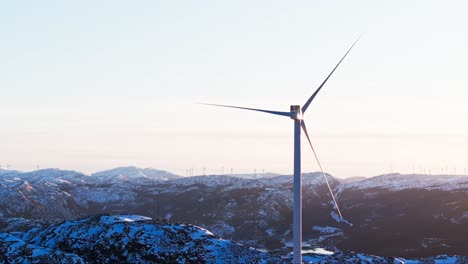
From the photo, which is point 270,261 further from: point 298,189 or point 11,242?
point 298,189

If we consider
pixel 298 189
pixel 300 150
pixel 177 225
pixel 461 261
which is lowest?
pixel 461 261

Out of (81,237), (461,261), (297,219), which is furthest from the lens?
(461,261)

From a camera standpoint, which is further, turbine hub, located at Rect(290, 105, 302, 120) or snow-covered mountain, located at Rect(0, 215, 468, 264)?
snow-covered mountain, located at Rect(0, 215, 468, 264)

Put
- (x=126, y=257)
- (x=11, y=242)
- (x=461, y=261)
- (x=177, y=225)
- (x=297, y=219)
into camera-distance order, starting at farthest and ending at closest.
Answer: (x=461, y=261)
(x=177, y=225)
(x=126, y=257)
(x=11, y=242)
(x=297, y=219)

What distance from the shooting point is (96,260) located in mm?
106688

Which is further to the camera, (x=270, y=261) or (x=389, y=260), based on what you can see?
(x=389, y=260)

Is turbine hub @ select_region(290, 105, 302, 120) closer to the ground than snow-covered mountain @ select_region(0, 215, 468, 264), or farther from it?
farther from it

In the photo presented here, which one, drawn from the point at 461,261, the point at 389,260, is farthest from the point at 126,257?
the point at 461,261

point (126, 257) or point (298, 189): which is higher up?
point (298, 189)

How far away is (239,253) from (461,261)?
55620 millimetres

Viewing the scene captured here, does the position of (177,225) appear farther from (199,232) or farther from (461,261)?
(461,261)

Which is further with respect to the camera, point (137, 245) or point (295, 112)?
point (137, 245)

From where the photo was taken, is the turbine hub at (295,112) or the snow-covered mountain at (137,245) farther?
the snow-covered mountain at (137,245)

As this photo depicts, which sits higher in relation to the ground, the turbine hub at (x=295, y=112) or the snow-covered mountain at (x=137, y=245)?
the turbine hub at (x=295, y=112)
